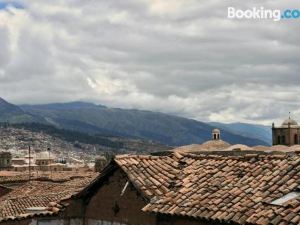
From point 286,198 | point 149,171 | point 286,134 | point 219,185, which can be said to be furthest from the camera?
point 286,134

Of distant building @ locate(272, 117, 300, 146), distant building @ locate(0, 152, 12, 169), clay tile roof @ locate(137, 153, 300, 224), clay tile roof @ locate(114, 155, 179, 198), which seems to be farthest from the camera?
distant building @ locate(0, 152, 12, 169)

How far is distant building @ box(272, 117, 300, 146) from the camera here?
10975 cm

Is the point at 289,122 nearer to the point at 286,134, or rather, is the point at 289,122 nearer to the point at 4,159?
the point at 286,134

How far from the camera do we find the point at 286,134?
110m

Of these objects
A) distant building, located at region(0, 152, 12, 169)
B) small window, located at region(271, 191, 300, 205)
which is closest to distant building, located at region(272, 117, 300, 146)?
distant building, located at region(0, 152, 12, 169)

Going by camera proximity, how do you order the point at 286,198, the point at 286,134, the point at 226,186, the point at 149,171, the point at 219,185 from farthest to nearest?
1. the point at 286,134
2. the point at 149,171
3. the point at 219,185
4. the point at 226,186
5. the point at 286,198

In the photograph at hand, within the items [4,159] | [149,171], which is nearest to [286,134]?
[4,159]

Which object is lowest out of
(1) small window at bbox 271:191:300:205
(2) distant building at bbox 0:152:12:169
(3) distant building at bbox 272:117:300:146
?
(1) small window at bbox 271:191:300:205

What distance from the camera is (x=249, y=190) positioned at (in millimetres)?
15867

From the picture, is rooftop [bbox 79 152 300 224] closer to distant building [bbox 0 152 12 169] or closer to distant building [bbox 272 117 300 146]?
distant building [bbox 272 117 300 146]

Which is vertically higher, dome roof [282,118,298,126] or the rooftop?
dome roof [282,118,298,126]

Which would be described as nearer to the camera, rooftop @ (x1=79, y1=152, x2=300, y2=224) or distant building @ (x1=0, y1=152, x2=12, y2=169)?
rooftop @ (x1=79, y1=152, x2=300, y2=224)

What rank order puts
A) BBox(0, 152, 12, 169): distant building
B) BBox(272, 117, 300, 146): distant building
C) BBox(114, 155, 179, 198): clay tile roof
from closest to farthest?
1. BBox(114, 155, 179, 198): clay tile roof
2. BBox(272, 117, 300, 146): distant building
3. BBox(0, 152, 12, 169): distant building

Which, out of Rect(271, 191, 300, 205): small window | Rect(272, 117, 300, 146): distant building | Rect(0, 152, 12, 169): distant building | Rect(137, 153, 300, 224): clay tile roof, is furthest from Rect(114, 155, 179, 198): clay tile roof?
Rect(0, 152, 12, 169): distant building
